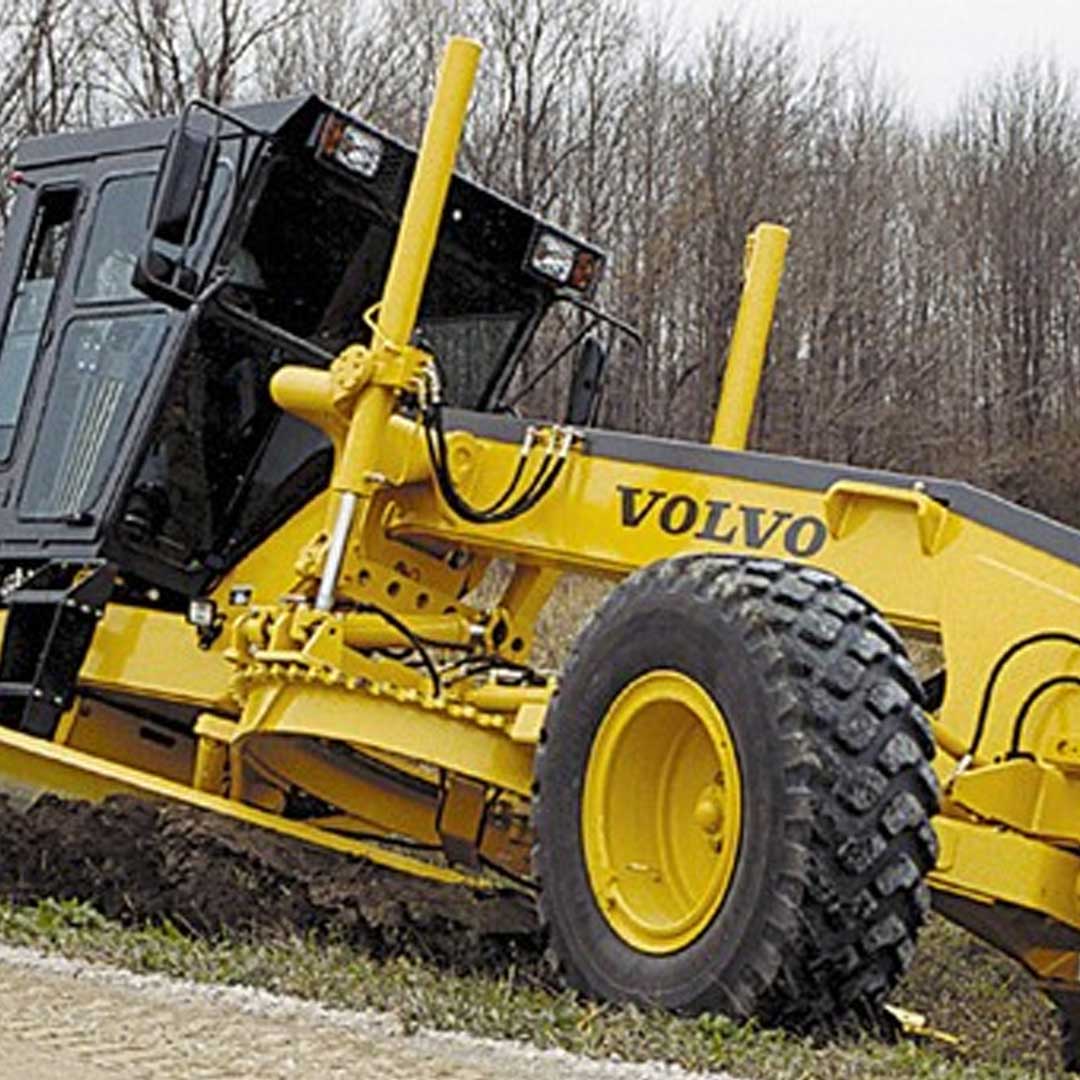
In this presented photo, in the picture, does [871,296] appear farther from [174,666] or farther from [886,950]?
[886,950]

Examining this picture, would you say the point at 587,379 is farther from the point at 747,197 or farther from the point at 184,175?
the point at 747,197

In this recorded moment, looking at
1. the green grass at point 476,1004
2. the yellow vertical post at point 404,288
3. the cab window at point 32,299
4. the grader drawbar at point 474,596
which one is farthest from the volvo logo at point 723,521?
the cab window at point 32,299

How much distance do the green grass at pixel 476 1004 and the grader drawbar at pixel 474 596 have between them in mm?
206

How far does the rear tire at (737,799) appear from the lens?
5.12m

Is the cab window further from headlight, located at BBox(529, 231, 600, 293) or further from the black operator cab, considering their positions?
headlight, located at BBox(529, 231, 600, 293)

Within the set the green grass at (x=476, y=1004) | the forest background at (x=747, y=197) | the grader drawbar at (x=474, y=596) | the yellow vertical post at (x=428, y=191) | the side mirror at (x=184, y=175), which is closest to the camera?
the green grass at (x=476, y=1004)

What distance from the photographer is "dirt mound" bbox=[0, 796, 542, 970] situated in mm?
6824

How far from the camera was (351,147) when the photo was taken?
8320 mm

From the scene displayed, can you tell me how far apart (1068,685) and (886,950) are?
49.0 inches

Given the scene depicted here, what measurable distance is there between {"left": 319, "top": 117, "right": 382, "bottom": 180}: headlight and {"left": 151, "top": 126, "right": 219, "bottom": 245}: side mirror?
52 cm

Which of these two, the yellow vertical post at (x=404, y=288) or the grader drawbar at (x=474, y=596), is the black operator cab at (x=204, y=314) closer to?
the grader drawbar at (x=474, y=596)

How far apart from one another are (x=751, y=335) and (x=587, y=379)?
1.28 metres

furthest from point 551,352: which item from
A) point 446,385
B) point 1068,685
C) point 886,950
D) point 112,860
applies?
point 886,950

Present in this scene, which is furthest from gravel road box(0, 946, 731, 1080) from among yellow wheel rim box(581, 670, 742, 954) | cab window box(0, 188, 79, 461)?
cab window box(0, 188, 79, 461)
